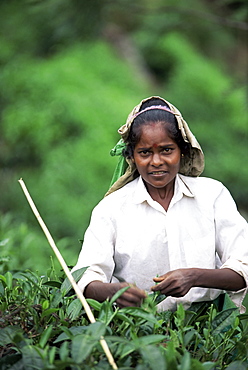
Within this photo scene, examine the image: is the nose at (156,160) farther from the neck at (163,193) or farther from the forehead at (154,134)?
the neck at (163,193)

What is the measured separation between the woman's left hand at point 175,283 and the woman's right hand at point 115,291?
9 centimetres

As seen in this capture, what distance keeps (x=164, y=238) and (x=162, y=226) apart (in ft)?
0.16

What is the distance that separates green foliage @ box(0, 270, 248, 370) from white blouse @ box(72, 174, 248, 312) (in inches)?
6.4

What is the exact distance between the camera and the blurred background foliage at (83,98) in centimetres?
638

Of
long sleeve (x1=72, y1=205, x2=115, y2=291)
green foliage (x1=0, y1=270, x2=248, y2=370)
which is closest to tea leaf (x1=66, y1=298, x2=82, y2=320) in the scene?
green foliage (x1=0, y1=270, x2=248, y2=370)

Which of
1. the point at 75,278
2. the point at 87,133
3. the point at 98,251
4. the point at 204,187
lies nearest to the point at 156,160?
the point at 204,187

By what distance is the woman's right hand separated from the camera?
7.51 feet

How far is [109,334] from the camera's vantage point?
2189 mm

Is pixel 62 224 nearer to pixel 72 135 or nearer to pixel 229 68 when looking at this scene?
pixel 72 135

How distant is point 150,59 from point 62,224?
6274 millimetres

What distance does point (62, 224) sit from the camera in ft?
23.2

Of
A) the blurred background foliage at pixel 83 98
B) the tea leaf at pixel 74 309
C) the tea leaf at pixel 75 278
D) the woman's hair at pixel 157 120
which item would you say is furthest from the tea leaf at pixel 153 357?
the blurred background foliage at pixel 83 98

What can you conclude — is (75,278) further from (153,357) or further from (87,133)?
(87,133)

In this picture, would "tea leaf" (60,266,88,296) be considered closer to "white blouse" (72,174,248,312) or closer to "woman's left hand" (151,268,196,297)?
"white blouse" (72,174,248,312)
